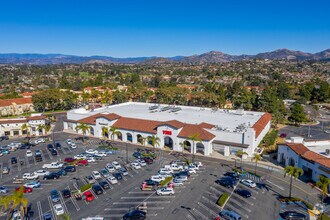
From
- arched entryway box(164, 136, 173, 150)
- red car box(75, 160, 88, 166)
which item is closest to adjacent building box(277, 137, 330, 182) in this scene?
arched entryway box(164, 136, 173, 150)

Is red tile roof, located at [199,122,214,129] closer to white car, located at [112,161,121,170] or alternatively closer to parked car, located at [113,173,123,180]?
white car, located at [112,161,121,170]

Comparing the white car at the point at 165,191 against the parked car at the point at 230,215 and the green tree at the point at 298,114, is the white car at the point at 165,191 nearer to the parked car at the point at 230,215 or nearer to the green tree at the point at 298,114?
the parked car at the point at 230,215

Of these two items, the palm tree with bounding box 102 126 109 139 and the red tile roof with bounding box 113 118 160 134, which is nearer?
the red tile roof with bounding box 113 118 160 134

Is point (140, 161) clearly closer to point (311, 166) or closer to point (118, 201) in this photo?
point (118, 201)

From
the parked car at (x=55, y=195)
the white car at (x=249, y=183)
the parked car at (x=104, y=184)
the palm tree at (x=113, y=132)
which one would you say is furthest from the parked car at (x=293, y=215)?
the palm tree at (x=113, y=132)

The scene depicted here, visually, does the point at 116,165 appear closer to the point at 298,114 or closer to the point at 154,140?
the point at 154,140
